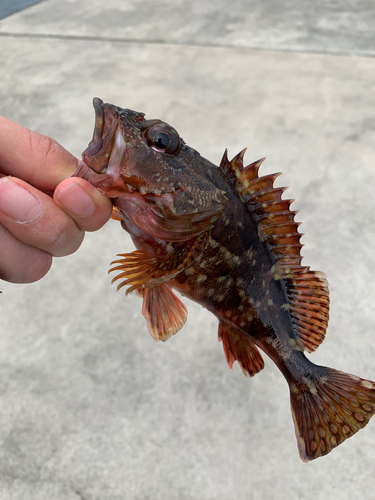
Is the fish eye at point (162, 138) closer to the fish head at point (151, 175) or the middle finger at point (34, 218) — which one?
the fish head at point (151, 175)

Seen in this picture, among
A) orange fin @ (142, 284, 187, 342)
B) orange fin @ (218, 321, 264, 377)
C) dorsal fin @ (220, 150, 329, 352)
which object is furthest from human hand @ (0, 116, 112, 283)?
orange fin @ (218, 321, 264, 377)

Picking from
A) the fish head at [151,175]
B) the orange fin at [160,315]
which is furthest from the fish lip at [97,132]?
the orange fin at [160,315]

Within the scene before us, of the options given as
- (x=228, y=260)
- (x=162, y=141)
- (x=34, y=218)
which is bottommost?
(x=228, y=260)

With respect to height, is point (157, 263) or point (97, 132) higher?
point (97, 132)

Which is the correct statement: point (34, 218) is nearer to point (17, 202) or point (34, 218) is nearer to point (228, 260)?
point (17, 202)

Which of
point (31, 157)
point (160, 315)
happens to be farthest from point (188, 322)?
point (31, 157)

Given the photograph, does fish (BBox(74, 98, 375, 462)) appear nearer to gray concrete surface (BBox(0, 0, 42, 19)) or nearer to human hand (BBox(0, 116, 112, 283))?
human hand (BBox(0, 116, 112, 283))

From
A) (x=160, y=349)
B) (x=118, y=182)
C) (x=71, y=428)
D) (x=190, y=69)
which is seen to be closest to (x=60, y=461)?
(x=71, y=428)

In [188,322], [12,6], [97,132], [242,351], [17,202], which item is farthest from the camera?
[12,6]

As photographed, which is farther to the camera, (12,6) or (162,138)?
(12,6)
